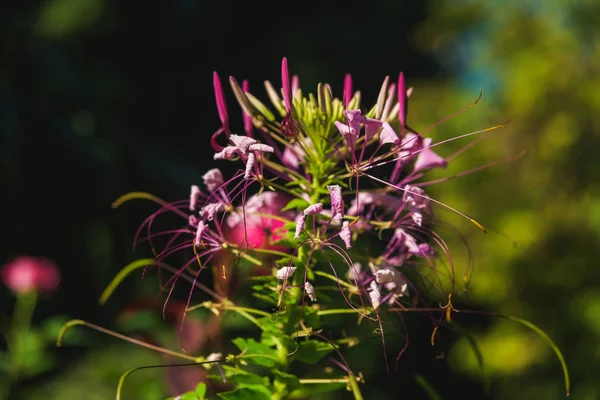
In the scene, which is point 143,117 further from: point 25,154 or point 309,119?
point 309,119

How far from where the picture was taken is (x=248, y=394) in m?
0.77

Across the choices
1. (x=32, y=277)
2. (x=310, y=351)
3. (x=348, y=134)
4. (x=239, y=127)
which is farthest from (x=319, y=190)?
(x=239, y=127)

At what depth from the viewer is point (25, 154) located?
3.30 metres

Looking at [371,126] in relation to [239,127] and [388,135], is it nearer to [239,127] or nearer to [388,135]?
[388,135]

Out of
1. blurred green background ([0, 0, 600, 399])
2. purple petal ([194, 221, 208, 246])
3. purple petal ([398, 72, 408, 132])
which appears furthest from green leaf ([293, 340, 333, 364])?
blurred green background ([0, 0, 600, 399])

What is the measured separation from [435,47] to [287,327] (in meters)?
5.93

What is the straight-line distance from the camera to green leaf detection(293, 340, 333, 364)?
800 millimetres

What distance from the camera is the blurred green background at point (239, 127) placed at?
335 cm

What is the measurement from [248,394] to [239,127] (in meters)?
3.42

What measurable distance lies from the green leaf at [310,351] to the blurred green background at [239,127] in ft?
7.34

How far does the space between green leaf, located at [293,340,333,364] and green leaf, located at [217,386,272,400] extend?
6 centimetres

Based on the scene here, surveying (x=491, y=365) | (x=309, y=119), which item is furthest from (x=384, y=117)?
(x=491, y=365)

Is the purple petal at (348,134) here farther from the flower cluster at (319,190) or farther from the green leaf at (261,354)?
the green leaf at (261,354)

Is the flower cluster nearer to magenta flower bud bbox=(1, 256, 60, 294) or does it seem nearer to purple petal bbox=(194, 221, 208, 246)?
purple petal bbox=(194, 221, 208, 246)
